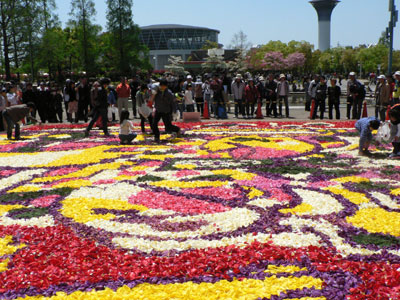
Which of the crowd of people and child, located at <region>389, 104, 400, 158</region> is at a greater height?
the crowd of people

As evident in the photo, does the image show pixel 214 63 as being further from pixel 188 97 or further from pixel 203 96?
pixel 188 97

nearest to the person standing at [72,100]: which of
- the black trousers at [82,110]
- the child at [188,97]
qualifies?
the black trousers at [82,110]

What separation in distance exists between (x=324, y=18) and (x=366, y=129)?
147 meters

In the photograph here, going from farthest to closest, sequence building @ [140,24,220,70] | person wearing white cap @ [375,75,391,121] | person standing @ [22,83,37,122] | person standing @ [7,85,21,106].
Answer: building @ [140,24,220,70] → person standing @ [22,83,37,122] → person standing @ [7,85,21,106] → person wearing white cap @ [375,75,391,121]

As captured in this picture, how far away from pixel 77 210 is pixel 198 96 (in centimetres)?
1490

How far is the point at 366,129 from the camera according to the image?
32.6ft

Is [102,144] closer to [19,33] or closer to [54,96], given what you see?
[54,96]

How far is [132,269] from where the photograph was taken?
4766mm

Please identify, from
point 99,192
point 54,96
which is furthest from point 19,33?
point 99,192

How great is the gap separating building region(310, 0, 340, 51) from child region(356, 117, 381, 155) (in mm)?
142385

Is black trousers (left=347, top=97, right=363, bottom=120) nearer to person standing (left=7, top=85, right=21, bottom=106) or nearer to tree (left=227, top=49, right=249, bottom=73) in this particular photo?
person standing (left=7, top=85, right=21, bottom=106)

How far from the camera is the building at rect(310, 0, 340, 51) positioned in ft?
467

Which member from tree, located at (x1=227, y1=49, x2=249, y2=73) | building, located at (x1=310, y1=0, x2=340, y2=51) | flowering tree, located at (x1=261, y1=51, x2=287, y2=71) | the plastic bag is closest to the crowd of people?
the plastic bag

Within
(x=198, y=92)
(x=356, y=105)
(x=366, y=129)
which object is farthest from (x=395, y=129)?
(x=198, y=92)
